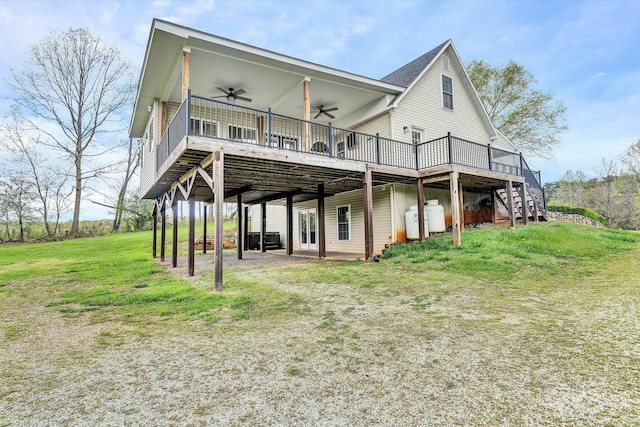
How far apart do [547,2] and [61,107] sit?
31866 millimetres

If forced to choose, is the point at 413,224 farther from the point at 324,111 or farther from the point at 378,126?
the point at 324,111

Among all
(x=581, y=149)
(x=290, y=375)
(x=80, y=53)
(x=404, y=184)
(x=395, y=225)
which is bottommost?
(x=290, y=375)

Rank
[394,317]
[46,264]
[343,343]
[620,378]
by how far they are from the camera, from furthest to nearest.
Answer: [46,264] → [394,317] → [343,343] → [620,378]

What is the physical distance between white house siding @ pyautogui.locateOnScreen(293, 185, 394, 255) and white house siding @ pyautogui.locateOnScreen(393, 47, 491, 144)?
2638mm

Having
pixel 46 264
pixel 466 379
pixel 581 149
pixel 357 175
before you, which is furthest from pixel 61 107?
pixel 581 149

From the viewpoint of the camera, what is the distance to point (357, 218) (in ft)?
44.0

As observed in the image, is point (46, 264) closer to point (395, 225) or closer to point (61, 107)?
point (395, 225)

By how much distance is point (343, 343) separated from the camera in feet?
11.6

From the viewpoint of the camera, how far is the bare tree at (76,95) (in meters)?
22.3

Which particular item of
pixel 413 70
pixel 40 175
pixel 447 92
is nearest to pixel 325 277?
pixel 413 70

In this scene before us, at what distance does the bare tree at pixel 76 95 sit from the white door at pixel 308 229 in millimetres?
17659

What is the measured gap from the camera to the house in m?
7.86

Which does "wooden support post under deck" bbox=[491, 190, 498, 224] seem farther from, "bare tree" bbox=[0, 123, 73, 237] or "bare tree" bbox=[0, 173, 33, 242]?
"bare tree" bbox=[0, 173, 33, 242]

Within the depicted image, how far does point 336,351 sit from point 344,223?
10875 millimetres
